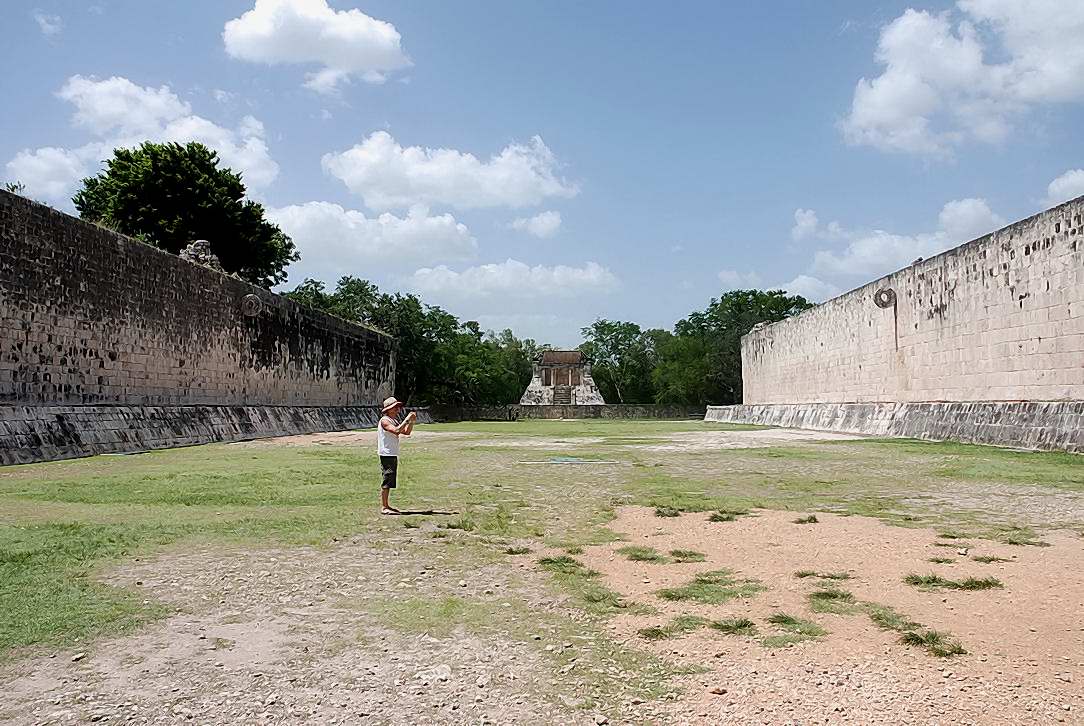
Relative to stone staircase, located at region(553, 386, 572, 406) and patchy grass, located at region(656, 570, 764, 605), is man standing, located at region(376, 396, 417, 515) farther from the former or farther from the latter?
stone staircase, located at region(553, 386, 572, 406)

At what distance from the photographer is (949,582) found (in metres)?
3.47

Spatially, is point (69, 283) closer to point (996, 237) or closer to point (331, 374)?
point (331, 374)

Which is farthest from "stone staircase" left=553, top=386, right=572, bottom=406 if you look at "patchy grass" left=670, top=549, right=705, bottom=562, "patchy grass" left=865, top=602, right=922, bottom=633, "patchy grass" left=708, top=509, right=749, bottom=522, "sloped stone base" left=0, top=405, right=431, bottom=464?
"patchy grass" left=865, top=602, right=922, bottom=633

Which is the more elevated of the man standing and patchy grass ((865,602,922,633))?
the man standing

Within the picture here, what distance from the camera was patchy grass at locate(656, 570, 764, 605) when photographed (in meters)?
3.35

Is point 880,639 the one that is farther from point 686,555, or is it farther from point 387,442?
point 387,442

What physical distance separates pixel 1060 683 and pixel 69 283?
43.6ft

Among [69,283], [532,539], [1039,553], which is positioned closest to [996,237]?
[1039,553]

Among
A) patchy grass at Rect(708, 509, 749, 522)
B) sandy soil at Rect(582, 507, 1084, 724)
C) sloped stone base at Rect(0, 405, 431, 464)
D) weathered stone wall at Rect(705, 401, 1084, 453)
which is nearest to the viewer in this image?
sandy soil at Rect(582, 507, 1084, 724)

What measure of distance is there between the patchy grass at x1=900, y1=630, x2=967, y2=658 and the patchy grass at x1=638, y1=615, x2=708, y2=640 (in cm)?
73

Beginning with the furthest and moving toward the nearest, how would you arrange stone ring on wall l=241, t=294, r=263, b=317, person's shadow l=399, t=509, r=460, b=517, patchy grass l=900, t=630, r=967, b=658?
stone ring on wall l=241, t=294, r=263, b=317
person's shadow l=399, t=509, r=460, b=517
patchy grass l=900, t=630, r=967, b=658

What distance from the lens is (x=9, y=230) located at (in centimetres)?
1060

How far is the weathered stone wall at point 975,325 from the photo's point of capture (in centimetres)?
1141

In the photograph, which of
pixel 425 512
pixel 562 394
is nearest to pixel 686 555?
pixel 425 512
